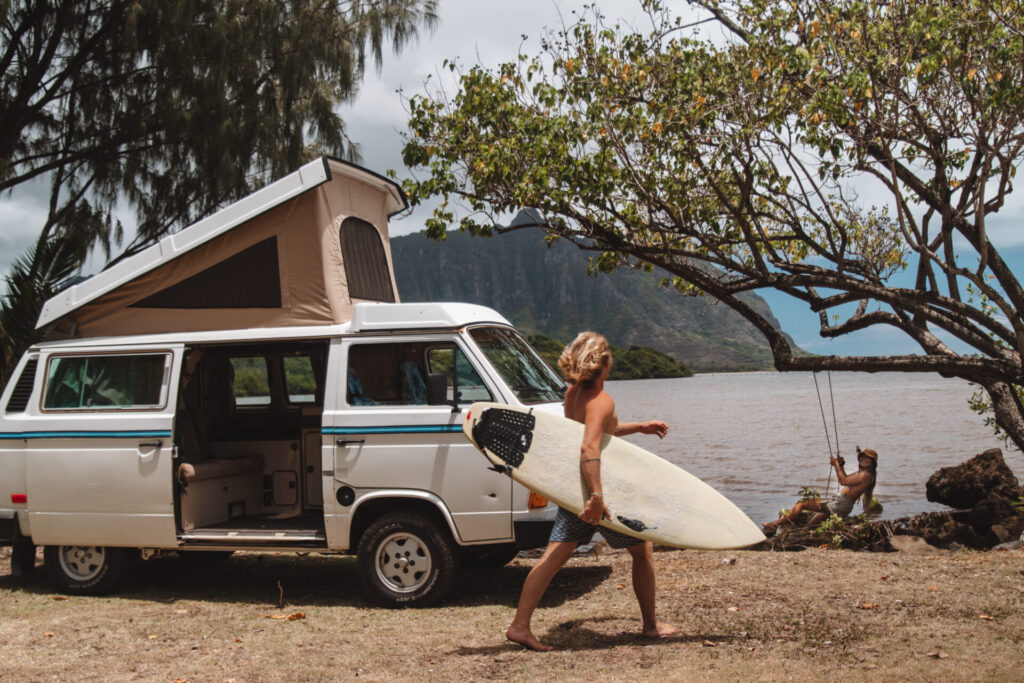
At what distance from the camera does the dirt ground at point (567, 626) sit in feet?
18.4

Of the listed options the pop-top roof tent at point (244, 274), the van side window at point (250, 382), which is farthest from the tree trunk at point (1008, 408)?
the van side window at point (250, 382)

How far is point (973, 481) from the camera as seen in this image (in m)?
14.5

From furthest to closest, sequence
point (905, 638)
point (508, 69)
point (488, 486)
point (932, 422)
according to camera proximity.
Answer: point (932, 422), point (508, 69), point (488, 486), point (905, 638)

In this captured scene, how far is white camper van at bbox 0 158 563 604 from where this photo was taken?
7312 mm

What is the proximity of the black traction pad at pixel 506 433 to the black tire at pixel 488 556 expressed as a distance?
53.5 inches

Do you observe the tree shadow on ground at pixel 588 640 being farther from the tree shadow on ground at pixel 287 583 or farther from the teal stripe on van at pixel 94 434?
the teal stripe on van at pixel 94 434

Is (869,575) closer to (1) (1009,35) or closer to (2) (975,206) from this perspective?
Answer: (2) (975,206)

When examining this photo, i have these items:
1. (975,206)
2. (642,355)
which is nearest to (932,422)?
(975,206)

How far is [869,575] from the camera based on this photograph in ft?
27.1

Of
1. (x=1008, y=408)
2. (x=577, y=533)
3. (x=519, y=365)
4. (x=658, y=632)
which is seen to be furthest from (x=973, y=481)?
(x=577, y=533)

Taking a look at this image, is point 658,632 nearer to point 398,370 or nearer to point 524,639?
point 524,639

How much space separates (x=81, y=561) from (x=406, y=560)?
318 centimetres

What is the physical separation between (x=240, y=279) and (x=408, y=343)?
1.75m

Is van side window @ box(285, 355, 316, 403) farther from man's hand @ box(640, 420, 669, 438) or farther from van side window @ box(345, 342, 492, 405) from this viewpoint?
man's hand @ box(640, 420, 669, 438)
